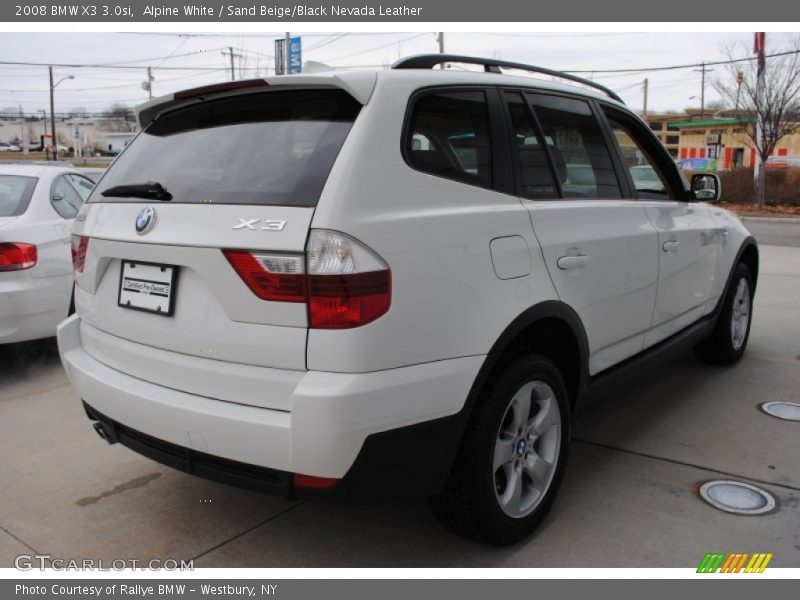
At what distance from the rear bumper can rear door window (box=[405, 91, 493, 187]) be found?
693 millimetres

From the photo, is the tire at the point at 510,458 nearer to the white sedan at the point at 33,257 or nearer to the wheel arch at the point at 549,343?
the wheel arch at the point at 549,343

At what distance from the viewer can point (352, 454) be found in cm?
216

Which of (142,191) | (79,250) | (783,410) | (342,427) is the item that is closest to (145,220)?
(142,191)

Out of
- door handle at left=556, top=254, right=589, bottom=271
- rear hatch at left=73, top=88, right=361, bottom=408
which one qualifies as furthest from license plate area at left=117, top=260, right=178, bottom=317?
door handle at left=556, top=254, right=589, bottom=271

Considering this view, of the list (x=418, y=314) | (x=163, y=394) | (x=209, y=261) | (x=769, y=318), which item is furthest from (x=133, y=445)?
(x=769, y=318)

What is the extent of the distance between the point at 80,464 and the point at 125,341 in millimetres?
1343

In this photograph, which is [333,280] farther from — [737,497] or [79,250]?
[737,497]

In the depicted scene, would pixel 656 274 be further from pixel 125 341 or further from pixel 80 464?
pixel 80 464

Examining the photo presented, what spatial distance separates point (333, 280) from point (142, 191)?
0.98 m

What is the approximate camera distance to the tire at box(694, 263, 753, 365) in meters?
5.04

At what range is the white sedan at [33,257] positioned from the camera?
16.3 feet

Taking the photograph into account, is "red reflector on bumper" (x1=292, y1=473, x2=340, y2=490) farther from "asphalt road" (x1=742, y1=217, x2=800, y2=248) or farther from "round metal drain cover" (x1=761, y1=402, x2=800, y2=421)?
"asphalt road" (x1=742, y1=217, x2=800, y2=248)

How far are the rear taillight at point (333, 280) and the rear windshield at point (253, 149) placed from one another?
18cm

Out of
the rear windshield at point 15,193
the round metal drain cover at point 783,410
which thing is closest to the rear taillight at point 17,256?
the rear windshield at point 15,193
